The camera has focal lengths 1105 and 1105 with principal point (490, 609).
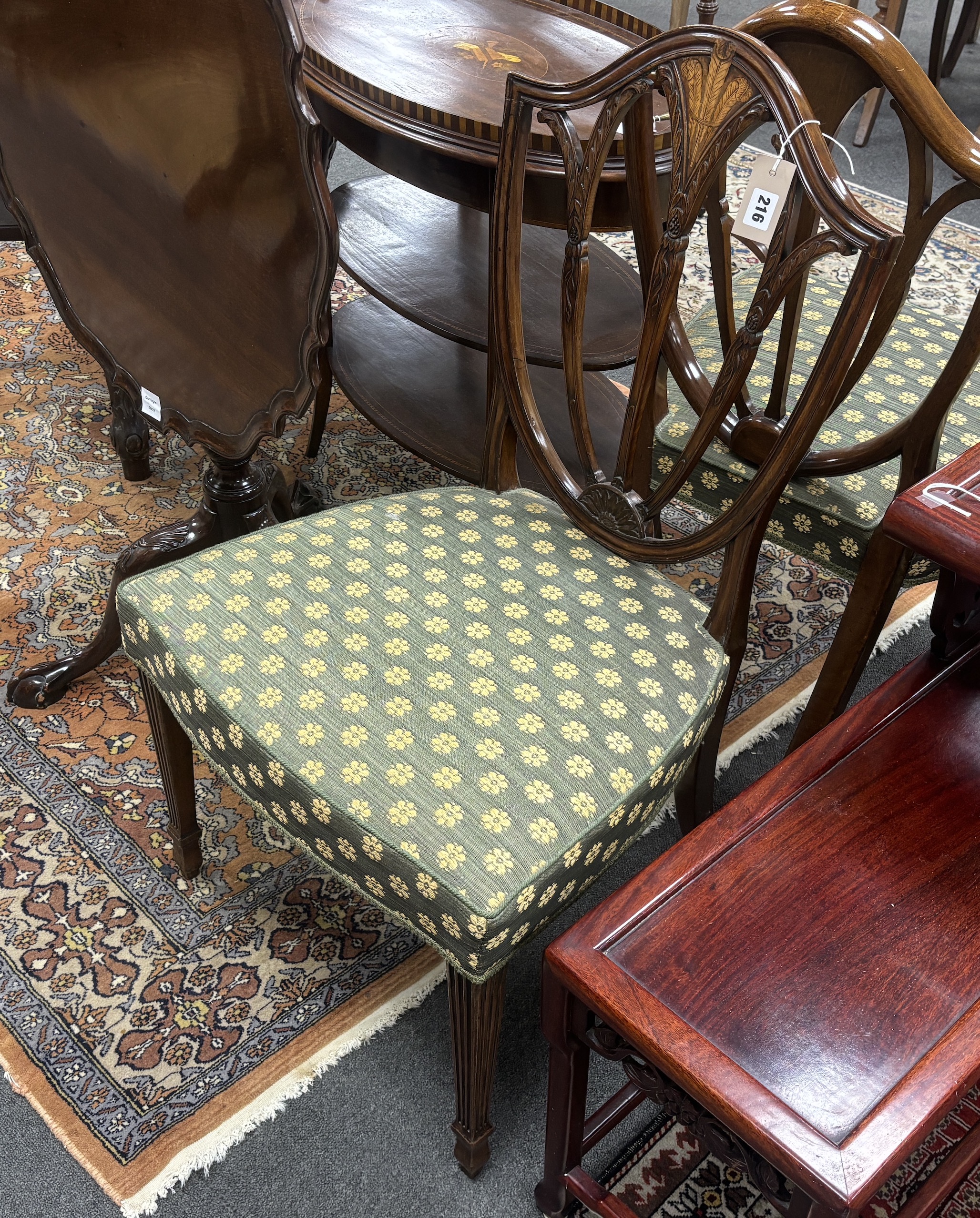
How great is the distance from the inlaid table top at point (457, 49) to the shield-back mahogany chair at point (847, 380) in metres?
0.38

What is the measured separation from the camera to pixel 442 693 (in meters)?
1.00

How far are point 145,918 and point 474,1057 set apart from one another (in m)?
0.52

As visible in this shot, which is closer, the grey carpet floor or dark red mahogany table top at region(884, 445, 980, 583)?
dark red mahogany table top at region(884, 445, 980, 583)

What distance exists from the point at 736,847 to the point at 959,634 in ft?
1.30

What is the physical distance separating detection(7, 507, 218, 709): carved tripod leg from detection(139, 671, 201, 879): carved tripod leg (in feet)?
1.08

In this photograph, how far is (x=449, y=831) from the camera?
901mm

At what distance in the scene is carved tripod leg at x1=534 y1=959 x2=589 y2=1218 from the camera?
882mm

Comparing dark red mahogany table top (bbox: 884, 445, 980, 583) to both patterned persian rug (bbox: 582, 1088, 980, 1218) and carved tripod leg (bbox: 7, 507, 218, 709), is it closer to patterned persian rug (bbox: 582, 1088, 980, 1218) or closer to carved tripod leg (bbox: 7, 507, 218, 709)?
patterned persian rug (bbox: 582, 1088, 980, 1218)

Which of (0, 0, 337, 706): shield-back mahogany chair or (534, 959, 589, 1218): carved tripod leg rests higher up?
(0, 0, 337, 706): shield-back mahogany chair

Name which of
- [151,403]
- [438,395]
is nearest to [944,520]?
[151,403]

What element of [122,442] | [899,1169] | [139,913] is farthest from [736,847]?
[122,442]

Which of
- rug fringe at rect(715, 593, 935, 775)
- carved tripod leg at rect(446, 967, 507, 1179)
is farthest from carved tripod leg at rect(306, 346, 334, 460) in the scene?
carved tripod leg at rect(446, 967, 507, 1179)

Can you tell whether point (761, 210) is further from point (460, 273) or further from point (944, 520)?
point (460, 273)

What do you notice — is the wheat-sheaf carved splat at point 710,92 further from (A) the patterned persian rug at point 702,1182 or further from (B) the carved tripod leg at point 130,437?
(B) the carved tripod leg at point 130,437
